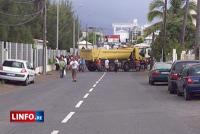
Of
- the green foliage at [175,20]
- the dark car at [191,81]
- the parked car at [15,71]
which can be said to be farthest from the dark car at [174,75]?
the green foliage at [175,20]

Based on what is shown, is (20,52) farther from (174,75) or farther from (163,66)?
(174,75)

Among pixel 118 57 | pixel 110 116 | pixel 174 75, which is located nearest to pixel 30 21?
pixel 118 57

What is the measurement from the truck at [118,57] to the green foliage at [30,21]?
7448 millimetres

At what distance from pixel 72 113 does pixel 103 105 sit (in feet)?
10.2

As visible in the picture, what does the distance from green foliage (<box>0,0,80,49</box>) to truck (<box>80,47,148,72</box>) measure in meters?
7.45

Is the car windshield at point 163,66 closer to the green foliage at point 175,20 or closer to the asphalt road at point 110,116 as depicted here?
the asphalt road at point 110,116

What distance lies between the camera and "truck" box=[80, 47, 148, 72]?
69125 mm

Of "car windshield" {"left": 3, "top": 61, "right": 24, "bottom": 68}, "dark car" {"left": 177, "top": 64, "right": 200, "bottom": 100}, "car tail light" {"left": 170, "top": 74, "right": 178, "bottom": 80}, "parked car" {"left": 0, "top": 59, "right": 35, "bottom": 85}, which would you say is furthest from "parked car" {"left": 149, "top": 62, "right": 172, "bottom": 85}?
"dark car" {"left": 177, "top": 64, "right": 200, "bottom": 100}

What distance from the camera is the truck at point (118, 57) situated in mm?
69125

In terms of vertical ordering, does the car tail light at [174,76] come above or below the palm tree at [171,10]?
below

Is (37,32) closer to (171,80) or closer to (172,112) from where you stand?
(171,80)

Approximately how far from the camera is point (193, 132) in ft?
41.9

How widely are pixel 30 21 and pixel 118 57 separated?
11.3 metres

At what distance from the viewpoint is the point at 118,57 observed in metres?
70.4
